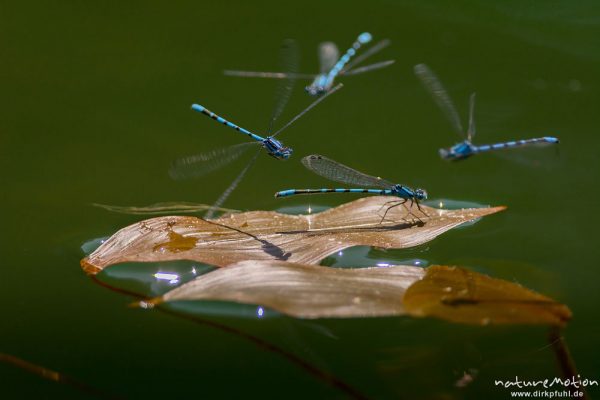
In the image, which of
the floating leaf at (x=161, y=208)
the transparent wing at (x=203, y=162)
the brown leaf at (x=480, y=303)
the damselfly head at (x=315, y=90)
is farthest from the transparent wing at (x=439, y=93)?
the brown leaf at (x=480, y=303)

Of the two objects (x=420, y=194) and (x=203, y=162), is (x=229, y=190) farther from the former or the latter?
(x=420, y=194)

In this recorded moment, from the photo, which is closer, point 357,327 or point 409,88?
point 357,327

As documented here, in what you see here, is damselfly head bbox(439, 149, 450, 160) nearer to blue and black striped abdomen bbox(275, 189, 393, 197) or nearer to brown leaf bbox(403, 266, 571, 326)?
blue and black striped abdomen bbox(275, 189, 393, 197)

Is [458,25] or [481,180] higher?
[458,25]

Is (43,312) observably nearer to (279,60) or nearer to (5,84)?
(5,84)

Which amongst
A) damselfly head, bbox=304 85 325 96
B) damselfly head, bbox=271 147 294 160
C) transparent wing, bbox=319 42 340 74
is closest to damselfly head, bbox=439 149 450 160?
damselfly head, bbox=271 147 294 160

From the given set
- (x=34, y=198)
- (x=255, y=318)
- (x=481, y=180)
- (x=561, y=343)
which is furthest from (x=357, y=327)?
(x=34, y=198)
